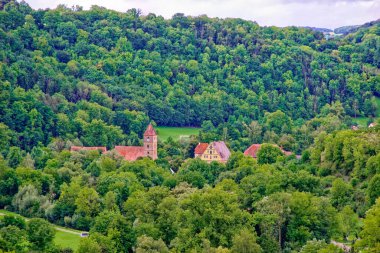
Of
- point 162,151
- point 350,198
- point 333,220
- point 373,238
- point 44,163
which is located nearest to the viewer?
point 373,238

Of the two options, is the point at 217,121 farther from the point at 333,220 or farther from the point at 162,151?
the point at 333,220

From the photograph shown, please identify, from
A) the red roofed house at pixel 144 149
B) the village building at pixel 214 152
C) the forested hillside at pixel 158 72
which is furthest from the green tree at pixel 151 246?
the forested hillside at pixel 158 72

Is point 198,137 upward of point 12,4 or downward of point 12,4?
downward

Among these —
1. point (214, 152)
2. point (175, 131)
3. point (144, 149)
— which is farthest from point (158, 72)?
point (214, 152)

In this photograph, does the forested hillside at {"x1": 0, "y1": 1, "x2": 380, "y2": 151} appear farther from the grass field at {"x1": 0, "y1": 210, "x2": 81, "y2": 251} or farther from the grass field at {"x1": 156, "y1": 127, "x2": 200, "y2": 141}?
the grass field at {"x1": 0, "y1": 210, "x2": 81, "y2": 251}

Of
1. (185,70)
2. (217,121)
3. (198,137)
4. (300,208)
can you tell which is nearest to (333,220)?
(300,208)

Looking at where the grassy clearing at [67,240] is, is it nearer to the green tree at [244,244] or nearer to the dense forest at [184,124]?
the dense forest at [184,124]

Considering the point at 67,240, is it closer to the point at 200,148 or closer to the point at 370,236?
the point at 370,236
